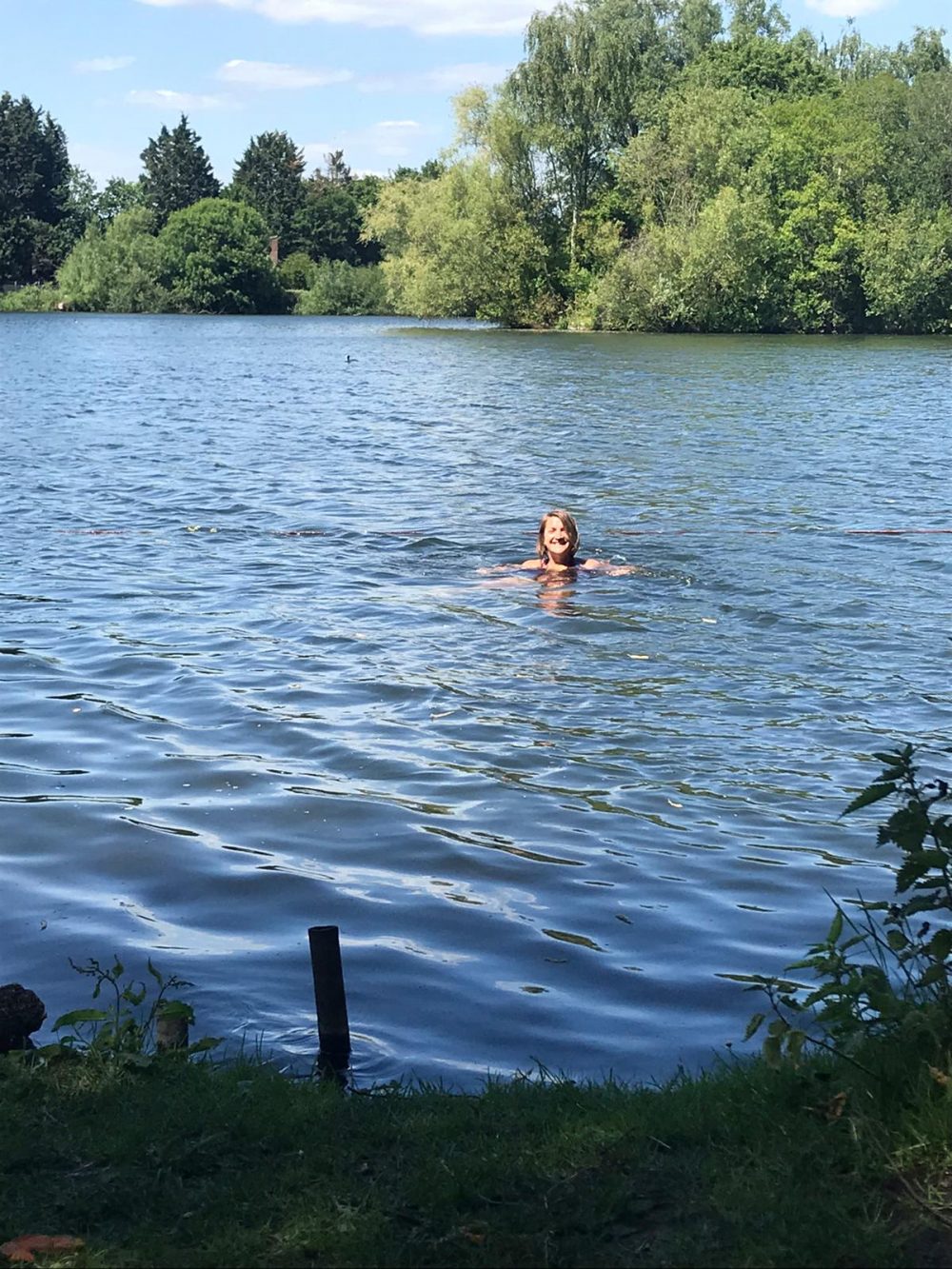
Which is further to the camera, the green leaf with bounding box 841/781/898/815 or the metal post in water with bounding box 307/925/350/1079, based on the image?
the metal post in water with bounding box 307/925/350/1079

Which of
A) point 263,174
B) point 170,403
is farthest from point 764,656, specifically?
point 263,174

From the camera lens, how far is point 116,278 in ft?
376

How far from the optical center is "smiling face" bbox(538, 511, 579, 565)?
47.8 feet

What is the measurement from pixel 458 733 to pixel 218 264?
114139 millimetres

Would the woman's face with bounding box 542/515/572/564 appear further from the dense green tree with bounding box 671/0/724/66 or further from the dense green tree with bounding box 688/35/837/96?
the dense green tree with bounding box 671/0/724/66

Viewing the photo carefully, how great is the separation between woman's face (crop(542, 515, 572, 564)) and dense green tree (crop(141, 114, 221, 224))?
5139 inches

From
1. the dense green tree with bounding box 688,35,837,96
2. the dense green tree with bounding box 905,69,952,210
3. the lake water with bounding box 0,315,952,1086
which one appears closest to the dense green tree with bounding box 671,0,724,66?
the dense green tree with bounding box 688,35,837,96

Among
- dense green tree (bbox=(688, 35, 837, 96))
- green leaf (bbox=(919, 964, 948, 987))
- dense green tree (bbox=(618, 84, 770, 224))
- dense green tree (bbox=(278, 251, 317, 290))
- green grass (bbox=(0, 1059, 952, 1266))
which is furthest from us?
dense green tree (bbox=(278, 251, 317, 290))

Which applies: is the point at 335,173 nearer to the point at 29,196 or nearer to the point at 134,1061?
the point at 29,196

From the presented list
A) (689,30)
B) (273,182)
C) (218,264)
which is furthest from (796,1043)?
(273,182)

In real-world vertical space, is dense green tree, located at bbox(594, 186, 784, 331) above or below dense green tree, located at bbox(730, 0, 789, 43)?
below

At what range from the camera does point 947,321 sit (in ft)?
231

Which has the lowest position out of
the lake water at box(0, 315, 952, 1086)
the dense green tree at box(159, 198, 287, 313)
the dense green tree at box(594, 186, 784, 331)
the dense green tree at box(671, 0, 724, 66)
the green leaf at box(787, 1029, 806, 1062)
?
the lake water at box(0, 315, 952, 1086)

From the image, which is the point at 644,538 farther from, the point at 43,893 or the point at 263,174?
the point at 263,174
